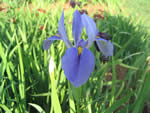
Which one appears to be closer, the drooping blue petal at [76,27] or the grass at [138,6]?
the drooping blue petal at [76,27]

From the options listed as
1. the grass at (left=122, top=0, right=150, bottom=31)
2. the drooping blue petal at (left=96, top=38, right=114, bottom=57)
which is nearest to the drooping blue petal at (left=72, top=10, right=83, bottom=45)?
the drooping blue petal at (left=96, top=38, right=114, bottom=57)

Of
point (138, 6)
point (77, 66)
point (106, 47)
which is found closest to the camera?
point (77, 66)

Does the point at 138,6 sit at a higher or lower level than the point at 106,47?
higher

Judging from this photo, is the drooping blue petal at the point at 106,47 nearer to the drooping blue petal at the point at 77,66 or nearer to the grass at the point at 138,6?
the drooping blue petal at the point at 77,66

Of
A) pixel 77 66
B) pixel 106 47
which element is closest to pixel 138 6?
pixel 106 47

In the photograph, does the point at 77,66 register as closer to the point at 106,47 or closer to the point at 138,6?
the point at 106,47

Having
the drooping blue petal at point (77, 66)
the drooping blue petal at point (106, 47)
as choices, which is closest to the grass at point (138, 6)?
the drooping blue petal at point (106, 47)

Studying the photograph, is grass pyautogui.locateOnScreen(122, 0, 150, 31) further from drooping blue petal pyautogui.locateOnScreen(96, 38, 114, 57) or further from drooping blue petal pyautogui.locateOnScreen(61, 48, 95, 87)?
drooping blue petal pyautogui.locateOnScreen(61, 48, 95, 87)

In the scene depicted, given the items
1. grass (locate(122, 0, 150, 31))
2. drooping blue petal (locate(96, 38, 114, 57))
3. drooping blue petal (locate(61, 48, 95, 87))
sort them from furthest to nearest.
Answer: grass (locate(122, 0, 150, 31))
drooping blue petal (locate(96, 38, 114, 57))
drooping blue petal (locate(61, 48, 95, 87))

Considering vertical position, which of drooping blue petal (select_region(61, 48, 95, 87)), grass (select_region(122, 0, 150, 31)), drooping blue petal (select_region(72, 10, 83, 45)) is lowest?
drooping blue petal (select_region(61, 48, 95, 87))
